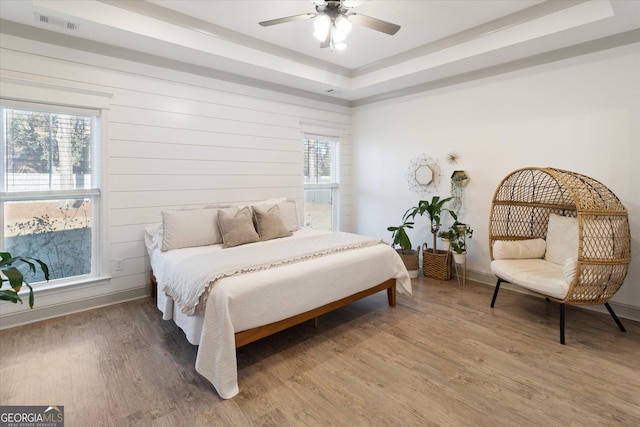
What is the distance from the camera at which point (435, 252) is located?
14.1ft

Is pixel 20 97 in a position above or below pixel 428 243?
above

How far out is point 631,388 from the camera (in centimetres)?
205

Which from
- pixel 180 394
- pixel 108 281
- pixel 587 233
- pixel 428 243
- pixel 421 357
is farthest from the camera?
pixel 428 243

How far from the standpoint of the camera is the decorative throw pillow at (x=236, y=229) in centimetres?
322

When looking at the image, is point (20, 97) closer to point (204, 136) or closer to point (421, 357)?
point (204, 136)

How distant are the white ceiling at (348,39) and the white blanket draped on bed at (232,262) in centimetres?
211

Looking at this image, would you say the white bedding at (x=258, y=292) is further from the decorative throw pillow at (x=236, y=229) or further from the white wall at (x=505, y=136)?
the white wall at (x=505, y=136)

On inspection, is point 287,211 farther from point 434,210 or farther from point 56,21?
point 56,21

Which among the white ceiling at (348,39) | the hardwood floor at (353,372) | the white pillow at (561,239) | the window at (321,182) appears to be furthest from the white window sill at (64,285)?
the white pillow at (561,239)

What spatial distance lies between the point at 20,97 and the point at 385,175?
14.2ft

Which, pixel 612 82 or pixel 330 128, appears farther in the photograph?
pixel 330 128

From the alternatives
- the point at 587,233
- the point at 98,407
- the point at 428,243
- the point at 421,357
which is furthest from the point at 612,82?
the point at 98,407
